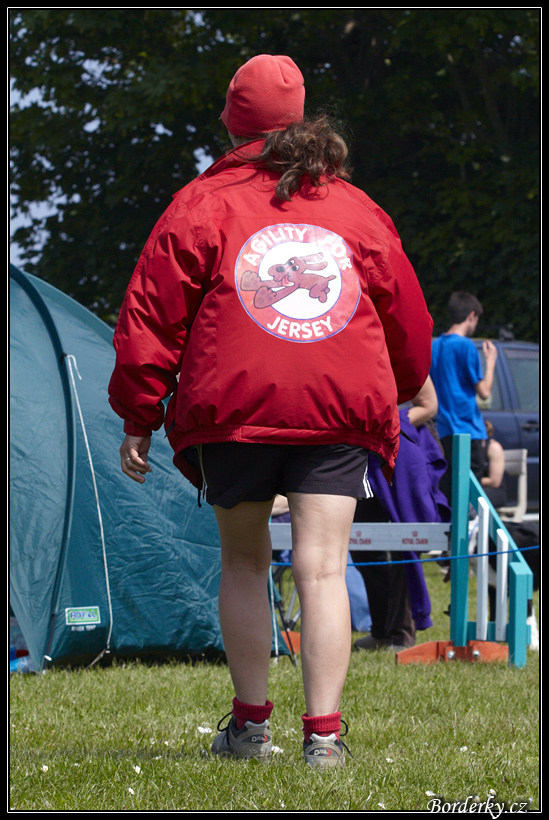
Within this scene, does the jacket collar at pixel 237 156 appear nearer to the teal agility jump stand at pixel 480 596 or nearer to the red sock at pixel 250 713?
the red sock at pixel 250 713

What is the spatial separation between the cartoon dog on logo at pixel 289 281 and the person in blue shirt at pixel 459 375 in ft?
14.2

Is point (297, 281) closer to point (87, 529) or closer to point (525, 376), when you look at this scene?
point (87, 529)

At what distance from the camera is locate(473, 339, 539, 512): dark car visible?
29.1 ft

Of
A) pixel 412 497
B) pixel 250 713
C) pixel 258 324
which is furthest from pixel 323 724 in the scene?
pixel 412 497

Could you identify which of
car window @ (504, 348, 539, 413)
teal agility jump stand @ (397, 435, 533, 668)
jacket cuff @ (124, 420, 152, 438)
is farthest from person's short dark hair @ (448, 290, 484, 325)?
jacket cuff @ (124, 420, 152, 438)

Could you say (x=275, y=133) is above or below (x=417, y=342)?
above

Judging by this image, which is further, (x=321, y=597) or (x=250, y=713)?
(x=250, y=713)

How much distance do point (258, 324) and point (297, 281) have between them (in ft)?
0.50

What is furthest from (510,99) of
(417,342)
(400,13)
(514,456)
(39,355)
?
(417,342)

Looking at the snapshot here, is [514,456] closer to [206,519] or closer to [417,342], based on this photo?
[206,519]

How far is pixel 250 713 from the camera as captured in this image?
2381mm

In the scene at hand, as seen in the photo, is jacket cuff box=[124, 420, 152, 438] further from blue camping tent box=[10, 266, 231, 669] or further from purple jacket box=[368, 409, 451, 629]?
purple jacket box=[368, 409, 451, 629]

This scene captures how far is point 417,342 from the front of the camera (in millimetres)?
2422

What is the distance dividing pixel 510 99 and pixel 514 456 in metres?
5.80
